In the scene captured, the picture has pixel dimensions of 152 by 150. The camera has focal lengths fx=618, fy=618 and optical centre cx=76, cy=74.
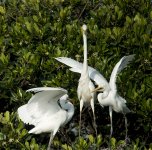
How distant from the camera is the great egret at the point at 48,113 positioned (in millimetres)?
7719

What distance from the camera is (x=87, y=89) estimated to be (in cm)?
845

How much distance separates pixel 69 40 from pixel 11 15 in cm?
153

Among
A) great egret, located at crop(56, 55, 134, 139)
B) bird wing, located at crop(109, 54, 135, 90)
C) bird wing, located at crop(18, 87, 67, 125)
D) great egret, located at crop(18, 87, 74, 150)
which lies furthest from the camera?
great egret, located at crop(56, 55, 134, 139)

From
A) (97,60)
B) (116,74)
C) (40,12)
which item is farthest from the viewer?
(40,12)

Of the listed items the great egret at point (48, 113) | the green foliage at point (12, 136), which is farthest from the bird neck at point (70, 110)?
the green foliage at point (12, 136)

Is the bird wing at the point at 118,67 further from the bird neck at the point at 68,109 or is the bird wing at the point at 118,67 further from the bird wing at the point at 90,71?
the bird neck at the point at 68,109

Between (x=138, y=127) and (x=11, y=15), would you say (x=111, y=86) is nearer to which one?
(x=138, y=127)

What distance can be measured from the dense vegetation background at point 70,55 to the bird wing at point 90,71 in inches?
5.3

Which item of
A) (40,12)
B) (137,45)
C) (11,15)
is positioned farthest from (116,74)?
(11,15)

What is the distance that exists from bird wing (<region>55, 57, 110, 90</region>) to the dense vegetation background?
0.13 metres

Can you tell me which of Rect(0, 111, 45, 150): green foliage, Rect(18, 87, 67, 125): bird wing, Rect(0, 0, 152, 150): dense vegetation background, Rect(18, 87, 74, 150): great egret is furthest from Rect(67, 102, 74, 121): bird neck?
Rect(0, 111, 45, 150): green foliage

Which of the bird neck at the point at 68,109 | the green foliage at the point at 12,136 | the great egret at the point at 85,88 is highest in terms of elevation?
the great egret at the point at 85,88

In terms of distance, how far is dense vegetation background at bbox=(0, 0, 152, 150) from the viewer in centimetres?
841

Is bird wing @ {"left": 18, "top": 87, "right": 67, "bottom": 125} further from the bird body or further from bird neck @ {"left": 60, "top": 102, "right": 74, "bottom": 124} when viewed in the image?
the bird body
